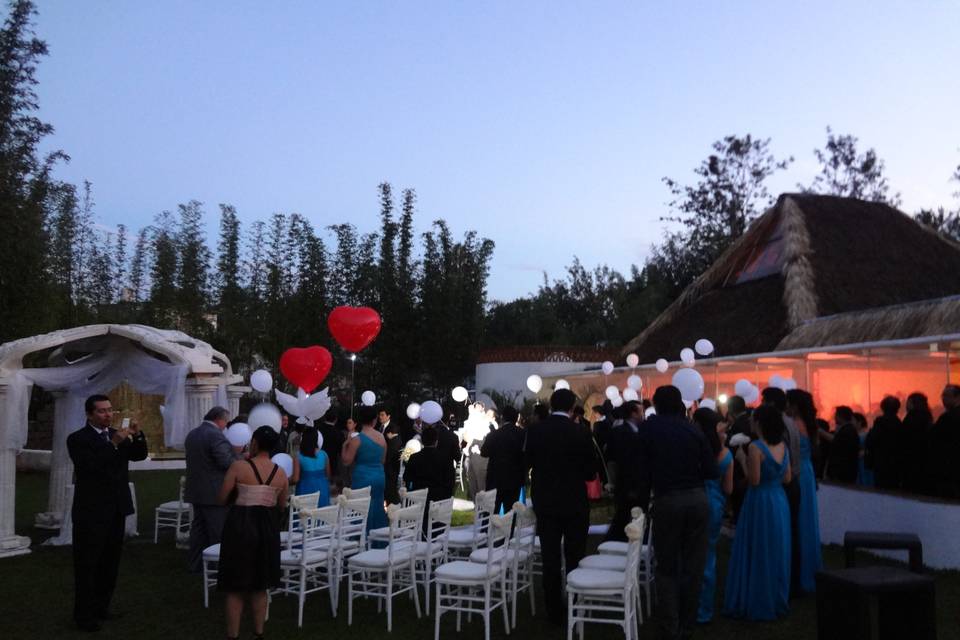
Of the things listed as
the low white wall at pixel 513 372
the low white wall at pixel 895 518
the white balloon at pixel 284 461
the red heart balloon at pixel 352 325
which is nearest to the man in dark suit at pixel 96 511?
the white balloon at pixel 284 461

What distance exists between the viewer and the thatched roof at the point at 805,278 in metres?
14.6

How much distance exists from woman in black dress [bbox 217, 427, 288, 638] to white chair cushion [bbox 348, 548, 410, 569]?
1.00 metres

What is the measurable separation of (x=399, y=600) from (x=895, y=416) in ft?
17.0

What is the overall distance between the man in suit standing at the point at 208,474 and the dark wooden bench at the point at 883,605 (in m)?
5.22

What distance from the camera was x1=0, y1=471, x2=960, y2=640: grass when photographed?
541 cm

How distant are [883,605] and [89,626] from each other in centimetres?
503

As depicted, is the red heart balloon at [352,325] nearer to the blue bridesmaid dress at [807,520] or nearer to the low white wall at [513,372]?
the blue bridesmaid dress at [807,520]

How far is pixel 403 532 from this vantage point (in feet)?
20.1

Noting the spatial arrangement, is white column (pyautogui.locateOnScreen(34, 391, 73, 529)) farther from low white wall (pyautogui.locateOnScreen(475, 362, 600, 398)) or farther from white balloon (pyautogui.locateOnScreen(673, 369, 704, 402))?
low white wall (pyautogui.locateOnScreen(475, 362, 600, 398))

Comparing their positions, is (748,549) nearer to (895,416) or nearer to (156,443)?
(895,416)

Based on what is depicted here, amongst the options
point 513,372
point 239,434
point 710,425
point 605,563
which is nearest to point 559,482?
point 605,563

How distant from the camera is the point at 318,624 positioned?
5695mm

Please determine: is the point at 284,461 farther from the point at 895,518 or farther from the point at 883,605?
the point at 895,518

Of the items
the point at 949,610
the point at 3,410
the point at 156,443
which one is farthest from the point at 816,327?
the point at 156,443
